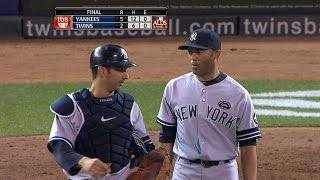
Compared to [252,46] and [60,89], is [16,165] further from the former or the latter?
[252,46]

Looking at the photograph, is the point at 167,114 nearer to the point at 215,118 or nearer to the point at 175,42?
the point at 215,118

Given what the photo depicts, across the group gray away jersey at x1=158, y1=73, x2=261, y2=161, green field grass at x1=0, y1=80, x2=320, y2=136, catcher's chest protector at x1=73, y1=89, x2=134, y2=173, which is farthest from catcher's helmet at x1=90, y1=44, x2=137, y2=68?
green field grass at x1=0, y1=80, x2=320, y2=136

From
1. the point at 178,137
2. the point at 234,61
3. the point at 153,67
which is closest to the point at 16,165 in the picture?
the point at 178,137

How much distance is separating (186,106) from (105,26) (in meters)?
14.9

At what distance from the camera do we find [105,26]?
65.8ft

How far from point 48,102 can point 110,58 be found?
9.24 meters

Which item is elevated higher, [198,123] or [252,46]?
[198,123]

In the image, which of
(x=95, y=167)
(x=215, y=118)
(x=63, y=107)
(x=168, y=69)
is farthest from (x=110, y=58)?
(x=168, y=69)

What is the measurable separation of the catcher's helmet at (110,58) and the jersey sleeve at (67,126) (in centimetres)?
29

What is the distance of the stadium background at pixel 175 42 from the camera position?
58.9ft

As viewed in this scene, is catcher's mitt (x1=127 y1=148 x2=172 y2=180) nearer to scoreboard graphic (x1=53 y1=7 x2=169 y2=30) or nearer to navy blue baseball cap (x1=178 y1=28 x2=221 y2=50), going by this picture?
navy blue baseball cap (x1=178 y1=28 x2=221 y2=50)

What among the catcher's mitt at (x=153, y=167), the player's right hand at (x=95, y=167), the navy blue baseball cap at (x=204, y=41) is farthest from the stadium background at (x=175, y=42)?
the player's right hand at (x=95, y=167)

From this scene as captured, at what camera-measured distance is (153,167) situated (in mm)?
4590

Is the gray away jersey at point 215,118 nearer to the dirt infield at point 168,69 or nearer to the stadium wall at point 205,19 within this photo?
the dirt infield at point 168,69
